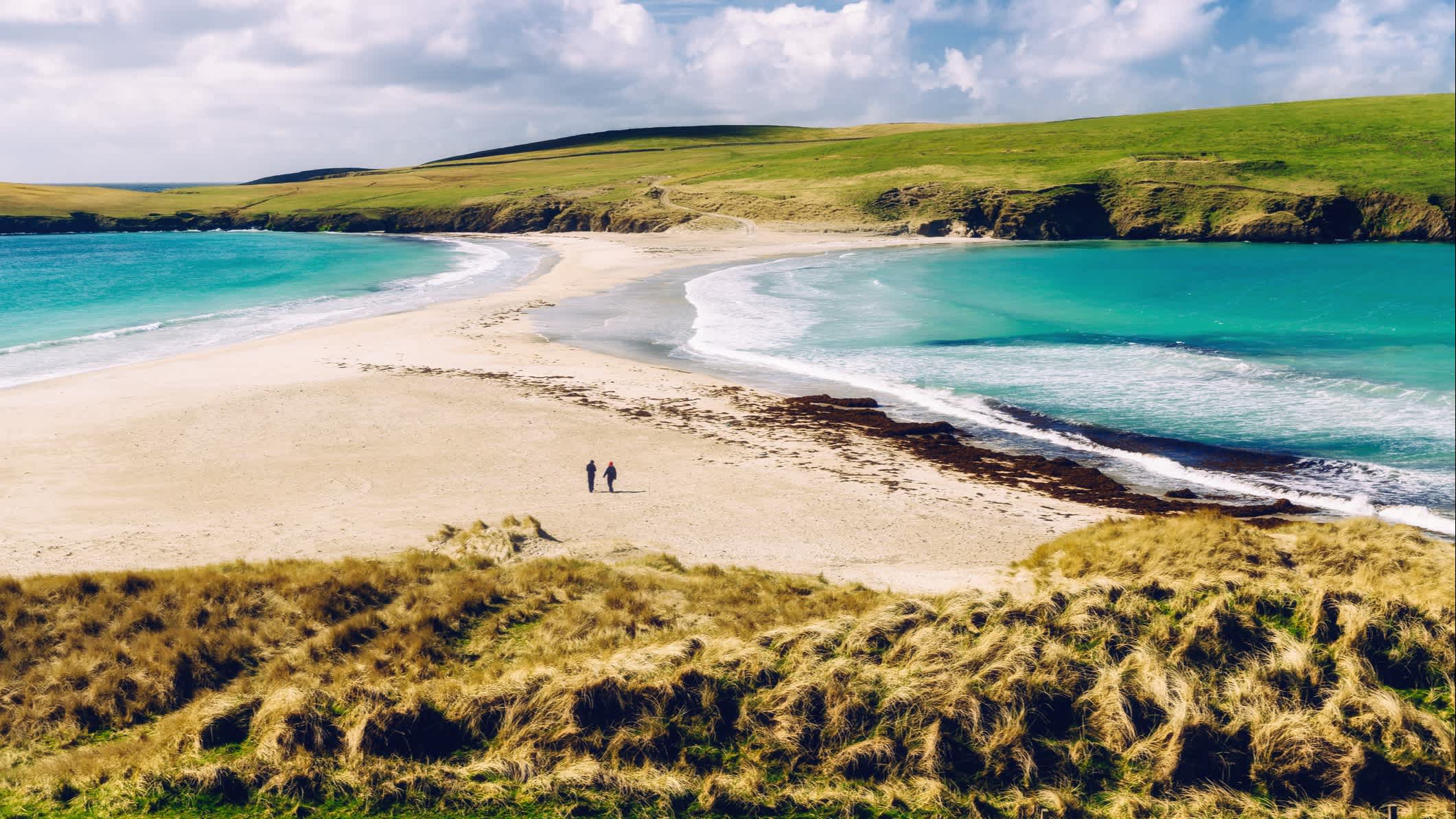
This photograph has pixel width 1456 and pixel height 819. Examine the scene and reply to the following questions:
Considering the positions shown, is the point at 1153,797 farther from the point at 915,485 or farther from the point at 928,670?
the point at 915,485

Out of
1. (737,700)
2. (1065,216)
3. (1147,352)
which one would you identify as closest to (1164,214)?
(1065,216)

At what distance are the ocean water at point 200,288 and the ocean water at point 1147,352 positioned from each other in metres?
18.1

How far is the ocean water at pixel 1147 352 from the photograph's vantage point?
2442 centimetres

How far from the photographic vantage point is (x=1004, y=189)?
100312 millimetres

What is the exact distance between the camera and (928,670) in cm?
1052

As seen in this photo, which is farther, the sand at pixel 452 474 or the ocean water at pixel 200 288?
the ocean water at pixel 200 288

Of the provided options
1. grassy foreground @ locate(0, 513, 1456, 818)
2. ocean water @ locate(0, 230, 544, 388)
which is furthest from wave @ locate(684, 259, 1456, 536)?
ocean water @ locate(0, 230, 544, 388)

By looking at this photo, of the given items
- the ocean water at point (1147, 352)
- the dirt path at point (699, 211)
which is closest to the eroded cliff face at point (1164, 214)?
the ocean water at point (1147, 352)

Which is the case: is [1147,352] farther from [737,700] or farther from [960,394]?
[737,700]

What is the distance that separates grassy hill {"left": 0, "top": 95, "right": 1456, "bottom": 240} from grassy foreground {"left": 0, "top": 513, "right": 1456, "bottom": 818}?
8637cm

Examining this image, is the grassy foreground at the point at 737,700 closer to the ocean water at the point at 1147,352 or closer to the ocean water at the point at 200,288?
the ocean water at the point at 1147,352

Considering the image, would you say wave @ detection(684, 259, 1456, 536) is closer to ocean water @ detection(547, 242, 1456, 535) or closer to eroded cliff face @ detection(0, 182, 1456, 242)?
ocean water @ detection(547, 242, 1456, 535)

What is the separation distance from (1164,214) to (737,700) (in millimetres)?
96645

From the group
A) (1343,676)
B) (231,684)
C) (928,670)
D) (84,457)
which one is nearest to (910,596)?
(928,670)
